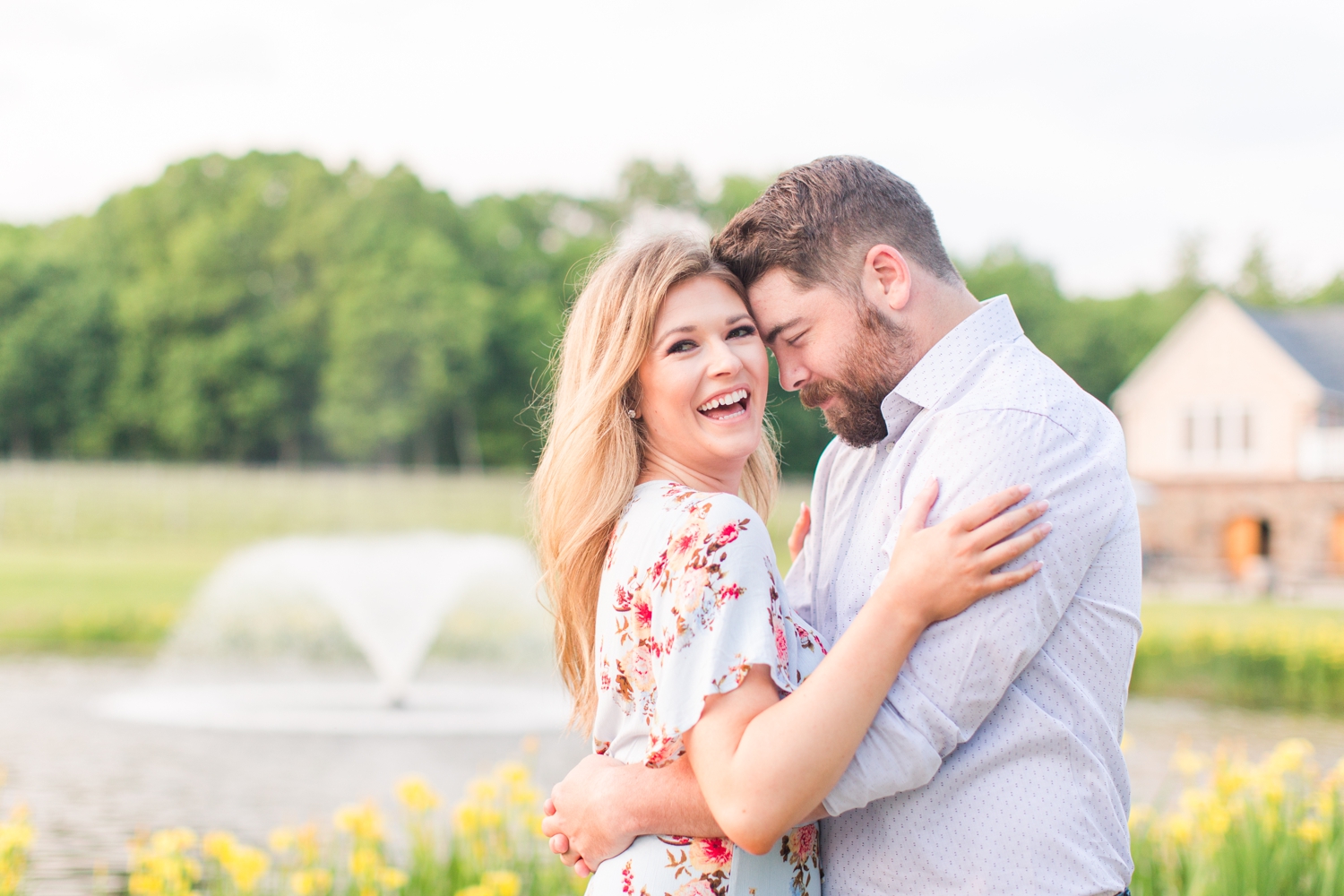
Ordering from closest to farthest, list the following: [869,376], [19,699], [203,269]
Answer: [869,376]
[19,699]
[203,269]

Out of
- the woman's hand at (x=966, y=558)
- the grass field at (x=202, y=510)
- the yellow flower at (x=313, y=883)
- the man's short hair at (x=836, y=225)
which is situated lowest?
the grass field at (x=202, y=510)

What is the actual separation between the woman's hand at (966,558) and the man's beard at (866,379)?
0.47 metres

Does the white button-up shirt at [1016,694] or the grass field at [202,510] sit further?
the grass field at [202,510]

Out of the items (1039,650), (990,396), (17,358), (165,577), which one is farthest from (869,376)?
(17,358)

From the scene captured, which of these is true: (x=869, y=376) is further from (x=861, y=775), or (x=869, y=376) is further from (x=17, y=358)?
(x=17, y=358)

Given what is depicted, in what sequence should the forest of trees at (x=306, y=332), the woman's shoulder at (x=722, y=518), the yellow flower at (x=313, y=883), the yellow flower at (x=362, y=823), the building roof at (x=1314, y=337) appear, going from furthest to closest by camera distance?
the forest of trees at (x=306, y=332) → the building roof at (x=1314, y=337) → the yellow flower at (x=362, y=823) → the yellow flower at (x=313, y=883) → the woman's shoulder at (x=722, y=518)

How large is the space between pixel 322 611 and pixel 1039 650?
16374 millimetres

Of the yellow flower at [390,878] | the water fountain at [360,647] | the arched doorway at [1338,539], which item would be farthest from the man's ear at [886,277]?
the arched doorway at [1338,539]

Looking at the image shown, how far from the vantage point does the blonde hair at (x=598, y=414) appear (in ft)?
7.79

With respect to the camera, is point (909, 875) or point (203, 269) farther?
point (203, 269)

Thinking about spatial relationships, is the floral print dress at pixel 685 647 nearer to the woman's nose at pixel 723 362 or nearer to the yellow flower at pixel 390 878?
the woman's nose at pixel 723 362

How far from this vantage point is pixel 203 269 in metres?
50.1

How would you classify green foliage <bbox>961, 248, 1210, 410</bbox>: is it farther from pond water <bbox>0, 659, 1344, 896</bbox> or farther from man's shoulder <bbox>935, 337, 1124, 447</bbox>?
man's shoulder <bbox>935, 337, 1124, 447</bbox>

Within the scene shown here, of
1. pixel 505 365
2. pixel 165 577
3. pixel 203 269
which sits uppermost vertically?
pixel 203 269
